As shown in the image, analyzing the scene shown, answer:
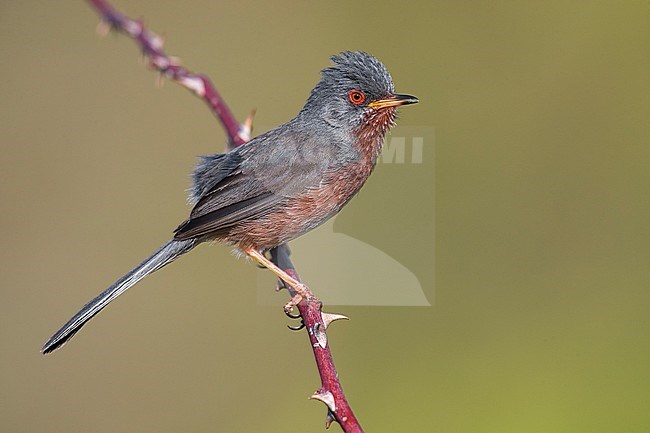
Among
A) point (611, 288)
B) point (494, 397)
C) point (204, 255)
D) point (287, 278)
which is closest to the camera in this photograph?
point (287, 278)

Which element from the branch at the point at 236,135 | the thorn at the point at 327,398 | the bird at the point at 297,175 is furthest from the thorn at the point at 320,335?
the bird at the point at 297,175

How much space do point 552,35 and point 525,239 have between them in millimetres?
1428

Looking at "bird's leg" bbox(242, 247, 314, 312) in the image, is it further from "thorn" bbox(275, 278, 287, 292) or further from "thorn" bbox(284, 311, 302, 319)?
"thorn" bbox(275, 278, 287, 292)

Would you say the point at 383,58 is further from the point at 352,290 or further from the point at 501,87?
the point at 352,290

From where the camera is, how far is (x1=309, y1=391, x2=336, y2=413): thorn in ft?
6.73

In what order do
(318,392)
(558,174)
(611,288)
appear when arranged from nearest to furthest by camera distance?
(318,392) → (611,288) → (558,174)

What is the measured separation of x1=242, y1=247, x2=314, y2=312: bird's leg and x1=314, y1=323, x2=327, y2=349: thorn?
0.36m

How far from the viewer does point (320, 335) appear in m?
2.48

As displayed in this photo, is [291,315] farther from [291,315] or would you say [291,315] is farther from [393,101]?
[393,101]

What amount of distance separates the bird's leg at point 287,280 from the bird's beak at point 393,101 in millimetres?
747

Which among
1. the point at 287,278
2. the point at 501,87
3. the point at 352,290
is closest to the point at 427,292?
the point at 352,290

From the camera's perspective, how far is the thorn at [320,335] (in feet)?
7.90

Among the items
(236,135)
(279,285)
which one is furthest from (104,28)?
(279,285)

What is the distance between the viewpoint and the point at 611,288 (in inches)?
169
